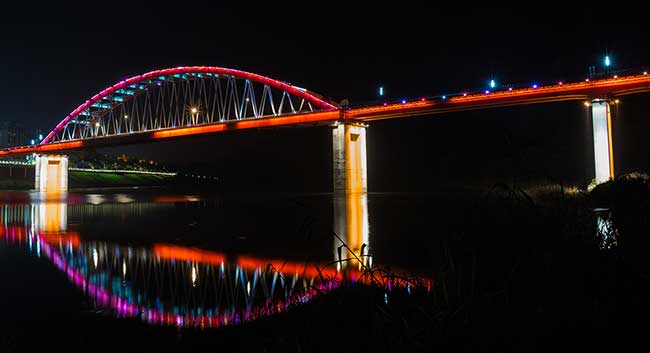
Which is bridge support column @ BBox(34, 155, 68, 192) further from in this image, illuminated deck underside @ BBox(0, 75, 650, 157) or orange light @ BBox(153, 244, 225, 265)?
orange light @ BBox(153, 244, 225, 265)

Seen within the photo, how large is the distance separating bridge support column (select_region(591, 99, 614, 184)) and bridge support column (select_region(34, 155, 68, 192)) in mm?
70994

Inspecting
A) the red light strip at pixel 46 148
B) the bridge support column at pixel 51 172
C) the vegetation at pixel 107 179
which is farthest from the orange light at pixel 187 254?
the vegetation at pixel 107 179

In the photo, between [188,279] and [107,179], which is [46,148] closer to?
[107,179]

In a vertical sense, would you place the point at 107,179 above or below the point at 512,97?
below

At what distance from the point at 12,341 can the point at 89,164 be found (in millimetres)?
121542

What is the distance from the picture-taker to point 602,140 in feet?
92.6

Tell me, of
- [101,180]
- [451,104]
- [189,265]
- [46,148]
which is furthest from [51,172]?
[189,265]

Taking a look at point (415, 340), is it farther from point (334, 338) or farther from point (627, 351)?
point (627, 351)

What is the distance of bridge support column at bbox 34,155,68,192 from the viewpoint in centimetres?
6844

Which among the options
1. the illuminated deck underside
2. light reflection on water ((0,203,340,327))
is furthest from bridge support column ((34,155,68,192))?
light reflection on water ((0,203,340,327))

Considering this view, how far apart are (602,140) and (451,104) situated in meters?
11.3

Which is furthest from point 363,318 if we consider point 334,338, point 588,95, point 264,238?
point 588,95

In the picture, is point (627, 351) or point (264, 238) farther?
point (264, 238)

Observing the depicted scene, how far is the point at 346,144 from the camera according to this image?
41375 millimetres
